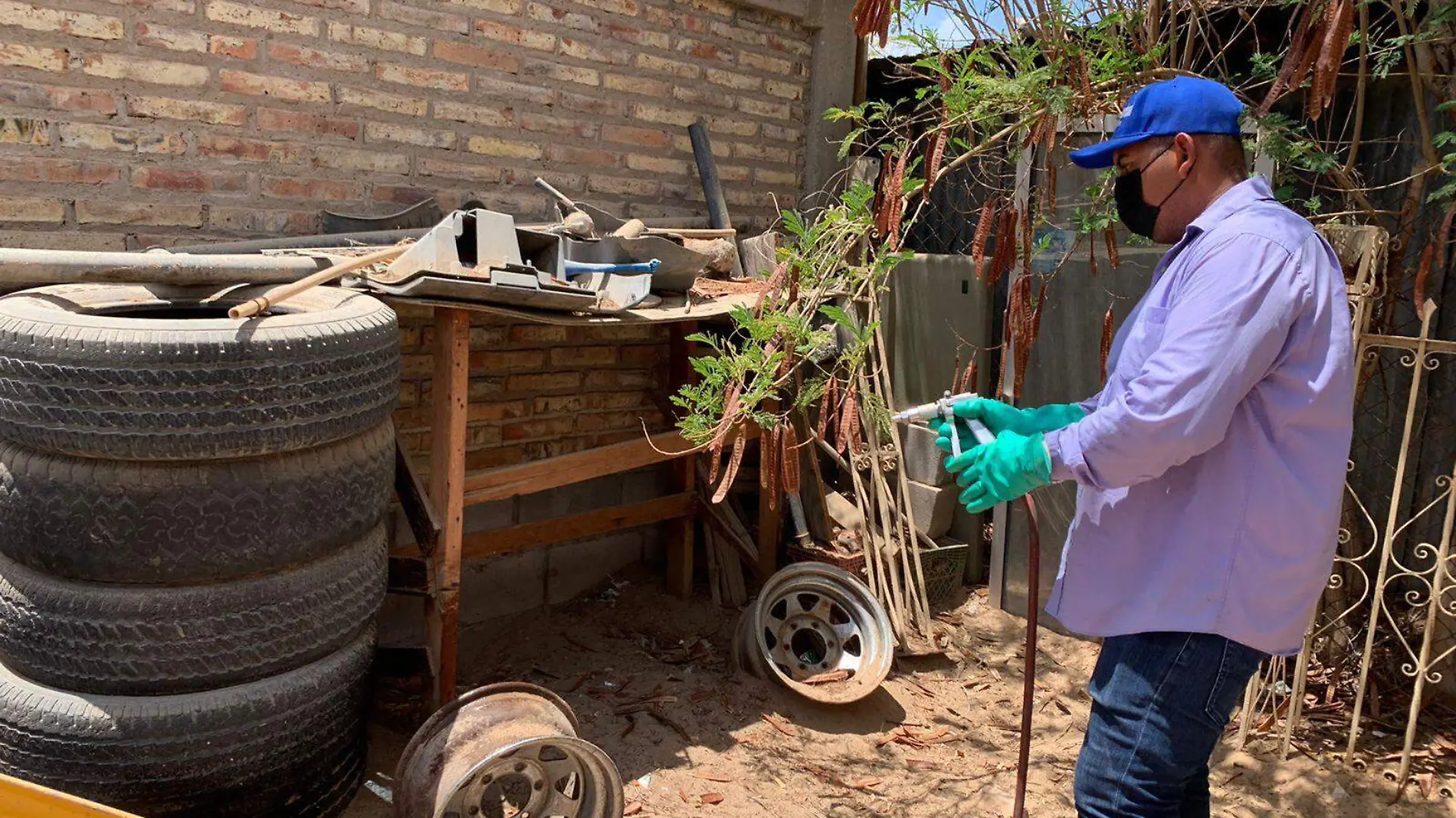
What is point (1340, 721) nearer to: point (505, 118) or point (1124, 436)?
point (1124, 436)

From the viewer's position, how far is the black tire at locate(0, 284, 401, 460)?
275 cm

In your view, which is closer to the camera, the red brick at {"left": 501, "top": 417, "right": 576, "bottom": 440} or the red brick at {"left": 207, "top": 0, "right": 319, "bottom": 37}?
the red brick at {"left": 207, "top": 0, "right": 319, "bottom": 37}

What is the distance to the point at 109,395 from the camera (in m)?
2.75

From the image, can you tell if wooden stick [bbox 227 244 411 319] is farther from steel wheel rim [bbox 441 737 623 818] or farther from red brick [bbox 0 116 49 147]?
steel wheel rim [bbox 441 737 623 818]

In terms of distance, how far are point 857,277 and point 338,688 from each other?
6.92 feet

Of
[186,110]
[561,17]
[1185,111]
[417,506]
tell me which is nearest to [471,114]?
[561,17]

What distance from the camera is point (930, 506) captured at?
5.87 m

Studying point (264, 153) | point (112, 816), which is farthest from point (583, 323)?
point (112, 816)

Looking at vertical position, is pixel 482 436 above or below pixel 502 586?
above

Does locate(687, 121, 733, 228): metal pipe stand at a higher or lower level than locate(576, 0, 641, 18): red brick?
lower

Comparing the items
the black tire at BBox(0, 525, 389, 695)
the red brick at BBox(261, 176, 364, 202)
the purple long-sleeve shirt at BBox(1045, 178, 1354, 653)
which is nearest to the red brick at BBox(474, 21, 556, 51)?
the red brick at BBox(261, 176, 364, 202)

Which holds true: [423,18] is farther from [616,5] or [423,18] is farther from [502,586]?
[502,586]

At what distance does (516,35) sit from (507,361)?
58.7 inches

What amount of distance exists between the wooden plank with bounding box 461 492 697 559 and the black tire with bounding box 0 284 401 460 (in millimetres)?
1769
